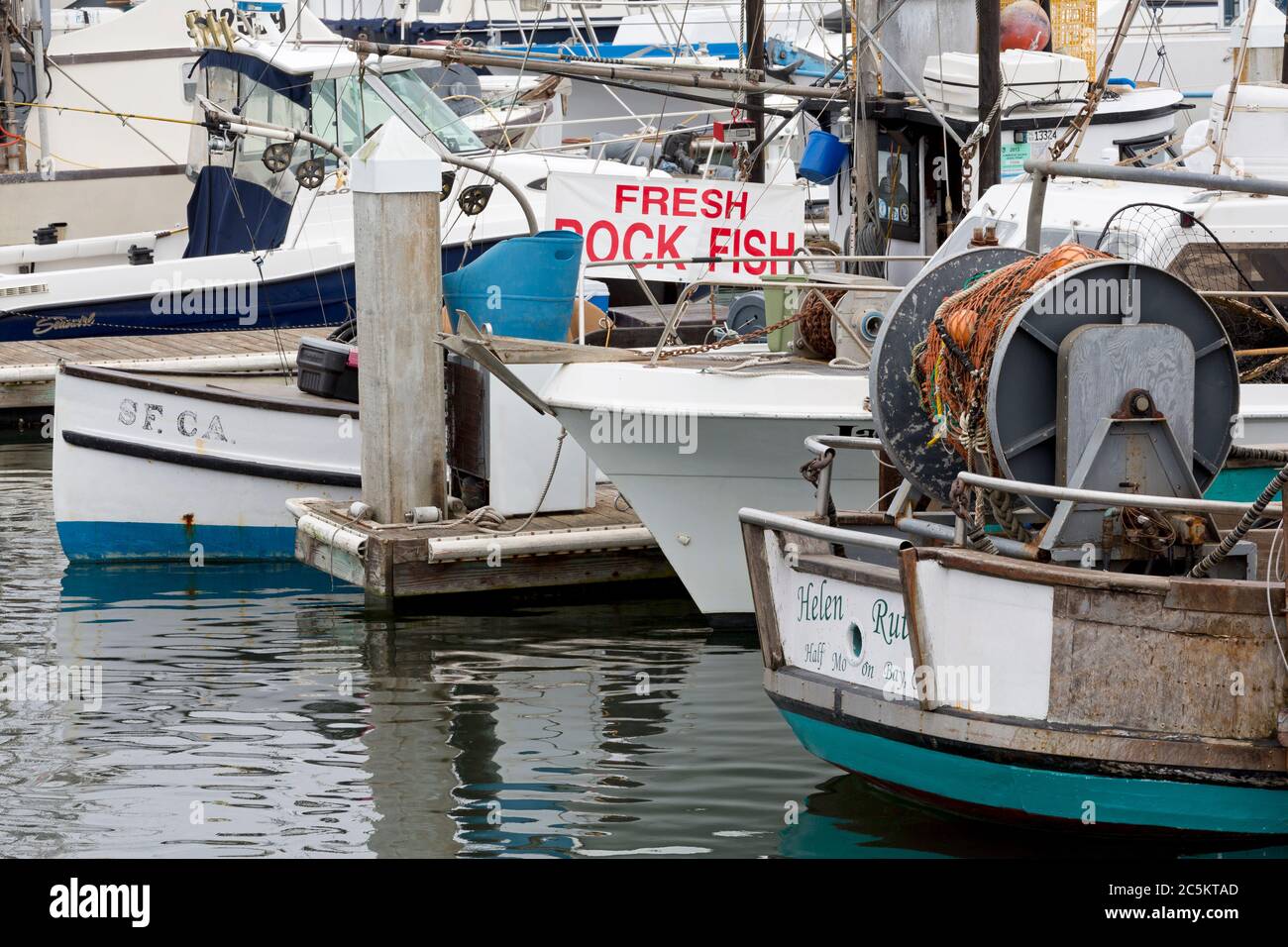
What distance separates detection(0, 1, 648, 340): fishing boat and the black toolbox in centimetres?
587

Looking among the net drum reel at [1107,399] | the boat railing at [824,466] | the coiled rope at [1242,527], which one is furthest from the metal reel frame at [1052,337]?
the boat railing at [824,466]

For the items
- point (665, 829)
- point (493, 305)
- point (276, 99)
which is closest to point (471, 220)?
point (276, 99)

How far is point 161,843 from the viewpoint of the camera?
7383mm

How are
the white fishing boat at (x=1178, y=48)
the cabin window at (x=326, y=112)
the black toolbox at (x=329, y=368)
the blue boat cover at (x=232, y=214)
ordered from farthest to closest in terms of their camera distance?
the white fishing boat at (x=1178, y=48)
the blue boat cover at (x=232, y=214)
the cabin window at (x=326, y=112)
the black toolbox at (x=329, y=368)

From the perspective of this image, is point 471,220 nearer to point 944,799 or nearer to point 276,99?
point 276,99

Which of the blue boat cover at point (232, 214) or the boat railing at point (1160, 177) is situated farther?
the blue boat cover at point (232, 214)

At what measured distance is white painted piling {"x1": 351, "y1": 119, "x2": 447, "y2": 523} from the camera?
1084 centimetres

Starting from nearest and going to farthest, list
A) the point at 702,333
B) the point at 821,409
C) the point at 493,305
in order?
1. the point at 821,409
2. the point at 493,305
3. the point at 702,333

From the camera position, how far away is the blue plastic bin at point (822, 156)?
13531mm

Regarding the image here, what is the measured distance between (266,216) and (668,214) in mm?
8373

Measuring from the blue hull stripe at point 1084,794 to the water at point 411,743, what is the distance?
0.92 ft

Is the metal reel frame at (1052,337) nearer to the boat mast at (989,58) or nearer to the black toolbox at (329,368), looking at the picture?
the boat mast at (989,58)

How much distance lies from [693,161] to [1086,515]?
764 inches

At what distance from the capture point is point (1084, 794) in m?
6.77
